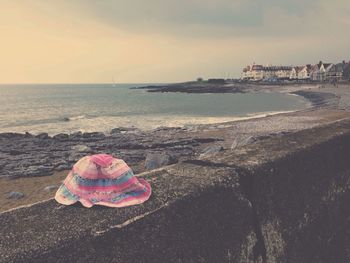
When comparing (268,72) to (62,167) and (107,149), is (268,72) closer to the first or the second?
(107,149)

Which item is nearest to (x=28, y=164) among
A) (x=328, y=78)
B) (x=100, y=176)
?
(x=100, y=176)

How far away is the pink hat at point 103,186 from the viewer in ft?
6.15

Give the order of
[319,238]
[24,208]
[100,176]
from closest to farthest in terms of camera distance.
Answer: [24,208], [100,176], [319,238]

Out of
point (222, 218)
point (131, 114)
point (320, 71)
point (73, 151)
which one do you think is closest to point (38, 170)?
point (73, 151)

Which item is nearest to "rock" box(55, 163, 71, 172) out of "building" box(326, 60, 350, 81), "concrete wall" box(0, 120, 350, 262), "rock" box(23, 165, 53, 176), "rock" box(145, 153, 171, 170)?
"rock" box(23, 165, 53, 176)

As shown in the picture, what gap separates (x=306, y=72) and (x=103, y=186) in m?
163

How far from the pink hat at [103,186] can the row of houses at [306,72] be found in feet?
432

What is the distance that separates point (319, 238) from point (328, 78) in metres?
145

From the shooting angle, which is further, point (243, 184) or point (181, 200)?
point (243, 184)

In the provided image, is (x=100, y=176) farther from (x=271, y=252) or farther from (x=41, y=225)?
(x=271, y=252)

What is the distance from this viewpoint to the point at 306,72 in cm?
15538

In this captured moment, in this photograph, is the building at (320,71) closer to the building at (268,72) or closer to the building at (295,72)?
the building at (295,72)

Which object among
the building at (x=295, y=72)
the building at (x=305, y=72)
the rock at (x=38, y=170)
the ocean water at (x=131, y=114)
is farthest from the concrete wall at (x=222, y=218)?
the building at (x=295, y=72)

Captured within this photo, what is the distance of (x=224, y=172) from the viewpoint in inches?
86.6
